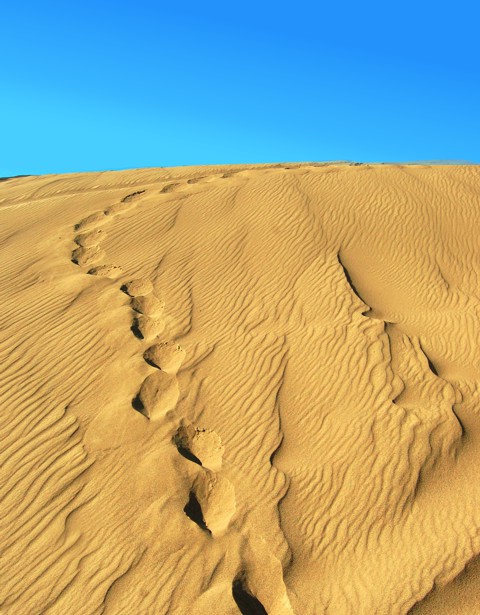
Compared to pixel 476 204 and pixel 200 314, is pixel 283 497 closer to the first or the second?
pixel 200 314

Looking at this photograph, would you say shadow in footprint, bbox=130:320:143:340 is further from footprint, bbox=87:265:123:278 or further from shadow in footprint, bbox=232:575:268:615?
shadow in footprint, bbox=232:575:268:615

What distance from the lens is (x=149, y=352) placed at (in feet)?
22.7

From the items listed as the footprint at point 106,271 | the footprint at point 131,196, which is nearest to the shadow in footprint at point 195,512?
the footprint at point 106,271

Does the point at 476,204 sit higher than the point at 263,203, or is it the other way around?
the point at 263,203

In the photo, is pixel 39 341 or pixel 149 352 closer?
pixel 149 352

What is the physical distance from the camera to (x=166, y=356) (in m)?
6.84

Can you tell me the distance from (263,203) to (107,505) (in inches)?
350

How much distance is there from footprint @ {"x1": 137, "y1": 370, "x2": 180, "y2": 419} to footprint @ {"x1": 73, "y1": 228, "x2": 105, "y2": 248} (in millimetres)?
5283

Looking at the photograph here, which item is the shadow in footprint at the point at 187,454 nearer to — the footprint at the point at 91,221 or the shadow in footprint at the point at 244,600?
the shadow in footprint at the point at 244,600

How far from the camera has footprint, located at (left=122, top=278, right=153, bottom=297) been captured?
338 inches

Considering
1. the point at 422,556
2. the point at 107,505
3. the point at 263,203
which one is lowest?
the point at 422,556

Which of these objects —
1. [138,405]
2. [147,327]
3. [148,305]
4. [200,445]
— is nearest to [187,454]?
[200,445]

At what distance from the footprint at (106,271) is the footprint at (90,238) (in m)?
1.44

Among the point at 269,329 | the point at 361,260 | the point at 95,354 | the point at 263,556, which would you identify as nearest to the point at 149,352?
the point at 95,354
